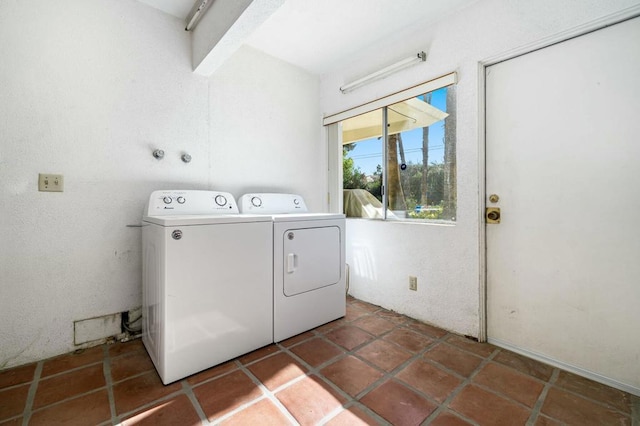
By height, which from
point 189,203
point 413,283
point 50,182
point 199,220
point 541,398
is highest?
point 50,182

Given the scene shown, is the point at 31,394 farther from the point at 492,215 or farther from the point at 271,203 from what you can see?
the point at 492,215

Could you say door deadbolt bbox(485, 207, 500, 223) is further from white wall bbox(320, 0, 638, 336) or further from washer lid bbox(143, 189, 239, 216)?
washer lid bbox(143, 189, 239, 216)

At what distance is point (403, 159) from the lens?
246cm

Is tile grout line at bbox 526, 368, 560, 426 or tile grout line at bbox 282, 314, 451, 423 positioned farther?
tile grout line at bbox 282, 314, 451, 423

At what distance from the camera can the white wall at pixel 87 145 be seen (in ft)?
5.37

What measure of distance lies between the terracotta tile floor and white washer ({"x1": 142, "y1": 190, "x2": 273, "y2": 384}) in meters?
0.13

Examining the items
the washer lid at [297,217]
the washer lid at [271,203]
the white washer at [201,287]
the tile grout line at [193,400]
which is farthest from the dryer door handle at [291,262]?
the tile grout line at [193,400]

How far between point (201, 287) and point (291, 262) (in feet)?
2.08

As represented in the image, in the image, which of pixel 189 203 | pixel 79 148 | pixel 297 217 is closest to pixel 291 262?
pixel 297 217

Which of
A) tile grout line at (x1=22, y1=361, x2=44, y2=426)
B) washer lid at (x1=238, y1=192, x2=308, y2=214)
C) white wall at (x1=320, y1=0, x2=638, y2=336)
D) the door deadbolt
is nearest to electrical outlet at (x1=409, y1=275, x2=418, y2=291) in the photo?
white wall at (x1=320, y1=0, x2=638, y2=336)

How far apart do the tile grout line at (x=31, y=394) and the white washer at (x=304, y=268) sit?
1.22 meters

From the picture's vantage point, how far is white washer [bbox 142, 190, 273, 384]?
4.91 feet

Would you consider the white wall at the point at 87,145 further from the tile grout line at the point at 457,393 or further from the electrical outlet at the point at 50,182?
the tile grout line at the point at 457,393

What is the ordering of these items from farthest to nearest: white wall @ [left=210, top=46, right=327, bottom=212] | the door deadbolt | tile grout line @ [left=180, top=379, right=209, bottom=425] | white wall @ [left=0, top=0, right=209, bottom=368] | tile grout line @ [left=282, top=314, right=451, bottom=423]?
white wall @ [left=210, top=46, right=327, bottom=212], the door deadbolt, white wall @ [left=0, top=0, right=209, bottom=368], tile grout line @ [left=282, top=314, right=451, bottom=423], tile grout line @ [left=180, top=379, right=209, bottom=425]
